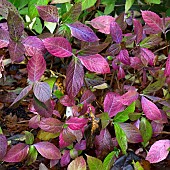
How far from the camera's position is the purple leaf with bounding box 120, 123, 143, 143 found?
121 centimetres

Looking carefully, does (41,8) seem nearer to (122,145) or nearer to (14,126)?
(122,145)

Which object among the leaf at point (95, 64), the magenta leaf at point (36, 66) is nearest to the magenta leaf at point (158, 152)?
the leaf at point (95, 64)

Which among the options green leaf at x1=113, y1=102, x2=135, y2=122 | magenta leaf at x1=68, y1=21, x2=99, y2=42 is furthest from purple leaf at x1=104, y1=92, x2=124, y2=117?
magenta leaf at x1=68, y1=21, x2=99, y2=42

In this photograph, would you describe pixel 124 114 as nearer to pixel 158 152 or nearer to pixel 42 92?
pixel 158 152

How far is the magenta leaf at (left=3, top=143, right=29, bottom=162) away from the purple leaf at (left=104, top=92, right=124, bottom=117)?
11.2 inches

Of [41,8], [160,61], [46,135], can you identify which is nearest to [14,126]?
[46,135]

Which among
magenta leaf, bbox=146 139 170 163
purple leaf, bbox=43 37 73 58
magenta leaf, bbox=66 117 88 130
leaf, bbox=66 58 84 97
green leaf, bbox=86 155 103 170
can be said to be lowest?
magenta leaf, bbox=146 139 170 163

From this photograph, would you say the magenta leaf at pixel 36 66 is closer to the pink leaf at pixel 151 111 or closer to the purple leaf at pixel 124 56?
the purple leaf at pixel 124 56

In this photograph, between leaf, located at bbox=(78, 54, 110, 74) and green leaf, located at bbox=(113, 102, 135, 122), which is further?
green leaf, located at bbox=(113, 102, 135, 122)

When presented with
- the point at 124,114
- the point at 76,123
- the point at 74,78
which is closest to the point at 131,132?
the point at 124,114

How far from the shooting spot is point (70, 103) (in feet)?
3.94

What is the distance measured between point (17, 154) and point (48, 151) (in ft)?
0.31

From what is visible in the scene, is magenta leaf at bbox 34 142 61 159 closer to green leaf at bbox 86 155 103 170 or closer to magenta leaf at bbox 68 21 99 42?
green leaf at bbox 86 155 103 170

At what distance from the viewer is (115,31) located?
3.81ft
